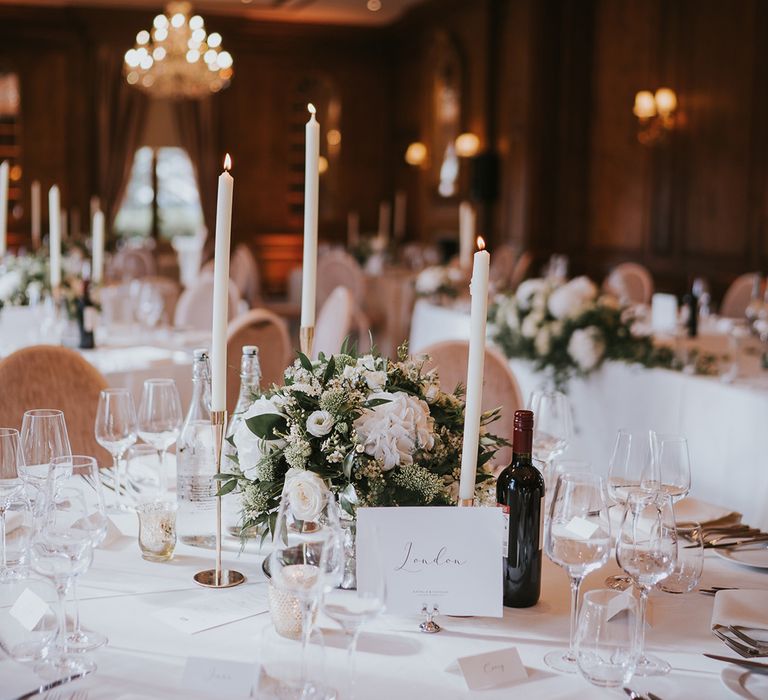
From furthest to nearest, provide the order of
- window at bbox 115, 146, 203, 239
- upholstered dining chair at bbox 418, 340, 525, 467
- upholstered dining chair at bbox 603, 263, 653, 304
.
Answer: window at bbox 115, 146, 203, 239, upholstered dining chair at bbox 603, 263, 653, 304, upholstered dining chair at bbox 418, 340, 525, 467

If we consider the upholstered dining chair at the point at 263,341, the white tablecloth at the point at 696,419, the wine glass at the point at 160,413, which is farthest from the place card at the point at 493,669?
the upholstered dining chair at the point at 263,341

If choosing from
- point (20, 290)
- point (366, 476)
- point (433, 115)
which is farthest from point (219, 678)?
point (433, 115)

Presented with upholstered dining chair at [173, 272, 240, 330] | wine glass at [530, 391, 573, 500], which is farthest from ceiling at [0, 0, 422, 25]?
wine glass at [530, 391, 573, 500]

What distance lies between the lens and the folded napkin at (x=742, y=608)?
144 cm

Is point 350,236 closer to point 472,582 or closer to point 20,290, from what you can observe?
point 20,290

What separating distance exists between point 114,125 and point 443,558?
461 inches

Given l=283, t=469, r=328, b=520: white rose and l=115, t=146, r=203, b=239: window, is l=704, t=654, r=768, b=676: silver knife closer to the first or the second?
l=283, t=469, r=328, b=520: white rose

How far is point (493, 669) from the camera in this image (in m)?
1.27

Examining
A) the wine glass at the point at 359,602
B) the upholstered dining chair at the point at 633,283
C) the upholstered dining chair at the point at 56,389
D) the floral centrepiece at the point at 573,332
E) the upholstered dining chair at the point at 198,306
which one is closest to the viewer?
the wine glass at the point at 359,602

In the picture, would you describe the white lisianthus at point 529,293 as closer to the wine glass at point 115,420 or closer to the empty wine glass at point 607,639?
the wine glass at point 115,420

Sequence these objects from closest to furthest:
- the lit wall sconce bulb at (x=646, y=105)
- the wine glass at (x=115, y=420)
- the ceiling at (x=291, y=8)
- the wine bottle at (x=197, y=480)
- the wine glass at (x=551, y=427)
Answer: the wine bottle at (x=197, y=480), the wine glass at (x=115, y=420), the wine glass at (x=551, y=427), the lit wall sconce bulb at (x=646, y=105), the ceiling at (x=291, y=8)

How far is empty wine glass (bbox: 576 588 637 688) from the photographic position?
1244 millimetres

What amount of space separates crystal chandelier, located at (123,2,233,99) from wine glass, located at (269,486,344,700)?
692 centimetres

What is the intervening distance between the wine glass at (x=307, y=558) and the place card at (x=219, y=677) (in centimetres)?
7
